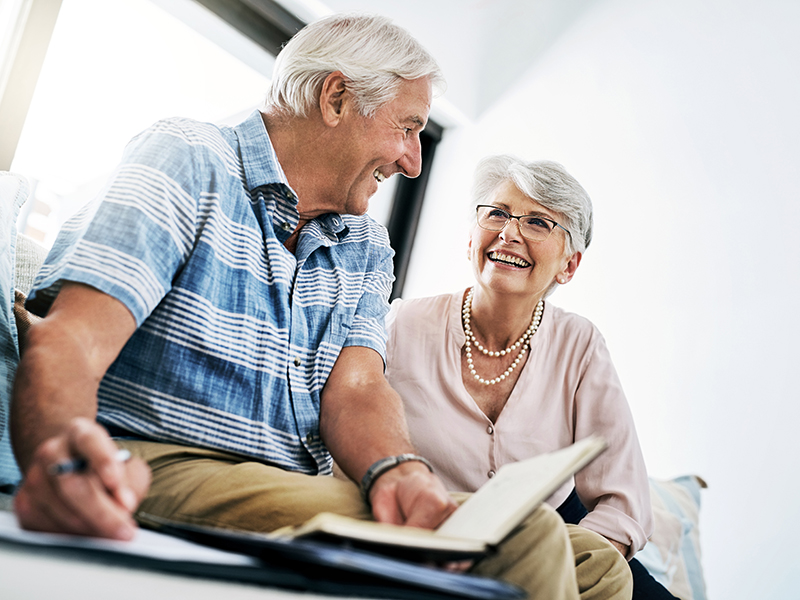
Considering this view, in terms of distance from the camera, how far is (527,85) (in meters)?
2.58

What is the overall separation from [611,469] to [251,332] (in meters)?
0.87

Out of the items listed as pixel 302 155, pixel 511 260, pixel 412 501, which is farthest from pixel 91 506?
pixel 511 260

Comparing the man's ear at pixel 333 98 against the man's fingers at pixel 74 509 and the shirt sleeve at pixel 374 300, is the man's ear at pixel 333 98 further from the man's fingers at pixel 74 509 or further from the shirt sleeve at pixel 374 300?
the man's fingers at pixel 74 509

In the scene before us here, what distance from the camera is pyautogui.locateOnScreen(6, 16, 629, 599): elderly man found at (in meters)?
0.64

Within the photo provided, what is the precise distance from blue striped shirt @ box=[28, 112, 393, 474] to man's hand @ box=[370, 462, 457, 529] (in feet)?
0.73

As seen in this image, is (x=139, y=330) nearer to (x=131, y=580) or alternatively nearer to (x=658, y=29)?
(x=131, y=580)

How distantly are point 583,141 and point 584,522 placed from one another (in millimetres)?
1539

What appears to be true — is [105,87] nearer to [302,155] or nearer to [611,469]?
[302,155]

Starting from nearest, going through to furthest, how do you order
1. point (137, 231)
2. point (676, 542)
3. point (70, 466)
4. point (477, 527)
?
1. point (70, 466)
2. point (477, 527)
3. point (137, 231)
4. point (676, 542)

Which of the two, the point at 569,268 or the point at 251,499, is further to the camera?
the point at 569,268

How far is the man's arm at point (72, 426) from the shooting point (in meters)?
0.45

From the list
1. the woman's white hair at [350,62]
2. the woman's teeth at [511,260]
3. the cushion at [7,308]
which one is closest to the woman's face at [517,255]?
the woman's teeth at [511,260]

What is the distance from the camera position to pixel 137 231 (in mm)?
795

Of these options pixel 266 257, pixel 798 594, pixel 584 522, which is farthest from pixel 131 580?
pixel 798 594
